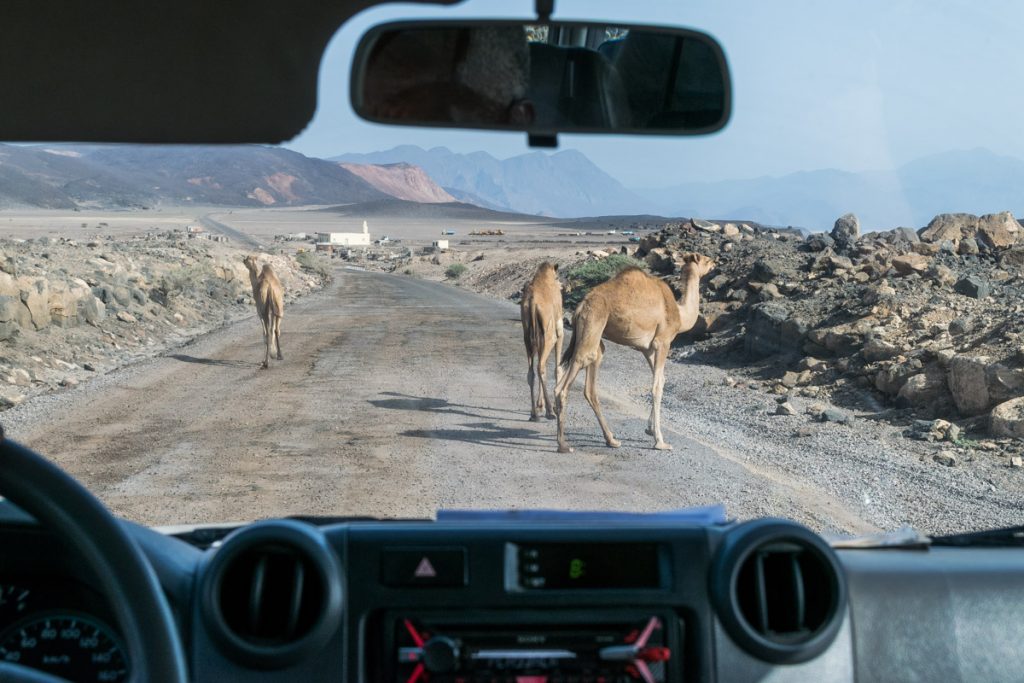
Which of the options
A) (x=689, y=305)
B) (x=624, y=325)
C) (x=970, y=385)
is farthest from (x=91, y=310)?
(x=970, y=385)

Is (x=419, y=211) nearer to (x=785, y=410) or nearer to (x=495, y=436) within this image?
(x=785, y=410)

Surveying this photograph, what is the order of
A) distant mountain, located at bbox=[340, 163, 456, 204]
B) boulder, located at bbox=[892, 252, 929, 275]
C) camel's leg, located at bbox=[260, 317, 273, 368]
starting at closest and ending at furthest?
distant mountain, located at bbox=[340, 163, 456, 204], camel's leg, located at bbox=[260, 317, 273, 368], boulder, located at bbox=[892, 252, 929, 275]

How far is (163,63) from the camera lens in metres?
2.54

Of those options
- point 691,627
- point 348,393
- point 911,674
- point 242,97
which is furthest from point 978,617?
point 348,393

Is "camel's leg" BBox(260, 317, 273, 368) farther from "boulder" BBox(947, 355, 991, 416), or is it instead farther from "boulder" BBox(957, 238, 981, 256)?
"boulder" BBox(957, 238, 981, 256)

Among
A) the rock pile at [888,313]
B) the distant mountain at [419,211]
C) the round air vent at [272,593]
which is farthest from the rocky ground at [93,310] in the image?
the distant mountain at [419,211]

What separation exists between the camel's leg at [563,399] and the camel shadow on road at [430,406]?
1.28 metres

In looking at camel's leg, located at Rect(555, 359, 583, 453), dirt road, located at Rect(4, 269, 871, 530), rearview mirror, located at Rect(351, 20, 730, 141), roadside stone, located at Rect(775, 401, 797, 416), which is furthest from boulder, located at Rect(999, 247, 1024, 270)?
rearview mirror, located at Rect(351, 20, 730, 141)

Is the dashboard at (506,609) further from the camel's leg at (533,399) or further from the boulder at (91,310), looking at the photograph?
the boulder at (91,310)

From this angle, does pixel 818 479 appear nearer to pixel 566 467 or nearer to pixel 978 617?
pixel 566 467

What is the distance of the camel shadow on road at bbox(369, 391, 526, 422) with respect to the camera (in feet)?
44.3

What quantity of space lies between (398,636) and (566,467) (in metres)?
7.50

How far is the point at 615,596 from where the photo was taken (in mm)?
2963

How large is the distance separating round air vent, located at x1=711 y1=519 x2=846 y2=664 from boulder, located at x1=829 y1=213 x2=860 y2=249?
82.3 ft
